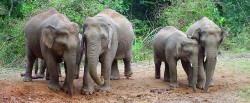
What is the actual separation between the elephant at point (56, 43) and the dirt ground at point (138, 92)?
336 mm

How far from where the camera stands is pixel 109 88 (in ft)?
34.9

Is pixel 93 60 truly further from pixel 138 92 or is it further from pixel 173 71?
pixel 173 71

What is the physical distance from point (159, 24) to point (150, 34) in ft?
8.10

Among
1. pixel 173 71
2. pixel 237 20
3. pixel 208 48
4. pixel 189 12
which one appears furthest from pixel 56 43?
pixel 237 20

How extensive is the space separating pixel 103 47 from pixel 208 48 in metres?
2.31

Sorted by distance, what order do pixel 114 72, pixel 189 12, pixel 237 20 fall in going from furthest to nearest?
pixel 237 20 < pixel 189 12 < pixel 114 72

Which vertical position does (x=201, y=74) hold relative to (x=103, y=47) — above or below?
below

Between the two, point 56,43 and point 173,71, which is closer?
point 56,43

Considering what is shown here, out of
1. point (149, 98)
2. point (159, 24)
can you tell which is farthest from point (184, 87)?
point (159, 24)

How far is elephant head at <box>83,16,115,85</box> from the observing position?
31.8 ft

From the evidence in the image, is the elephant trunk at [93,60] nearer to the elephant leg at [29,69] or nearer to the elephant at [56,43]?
the elephant at [56,43]

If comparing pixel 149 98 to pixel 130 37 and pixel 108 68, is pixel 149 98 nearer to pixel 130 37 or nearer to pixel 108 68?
pixel 108 68

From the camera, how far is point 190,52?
35.7ft

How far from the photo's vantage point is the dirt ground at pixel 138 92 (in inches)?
376
